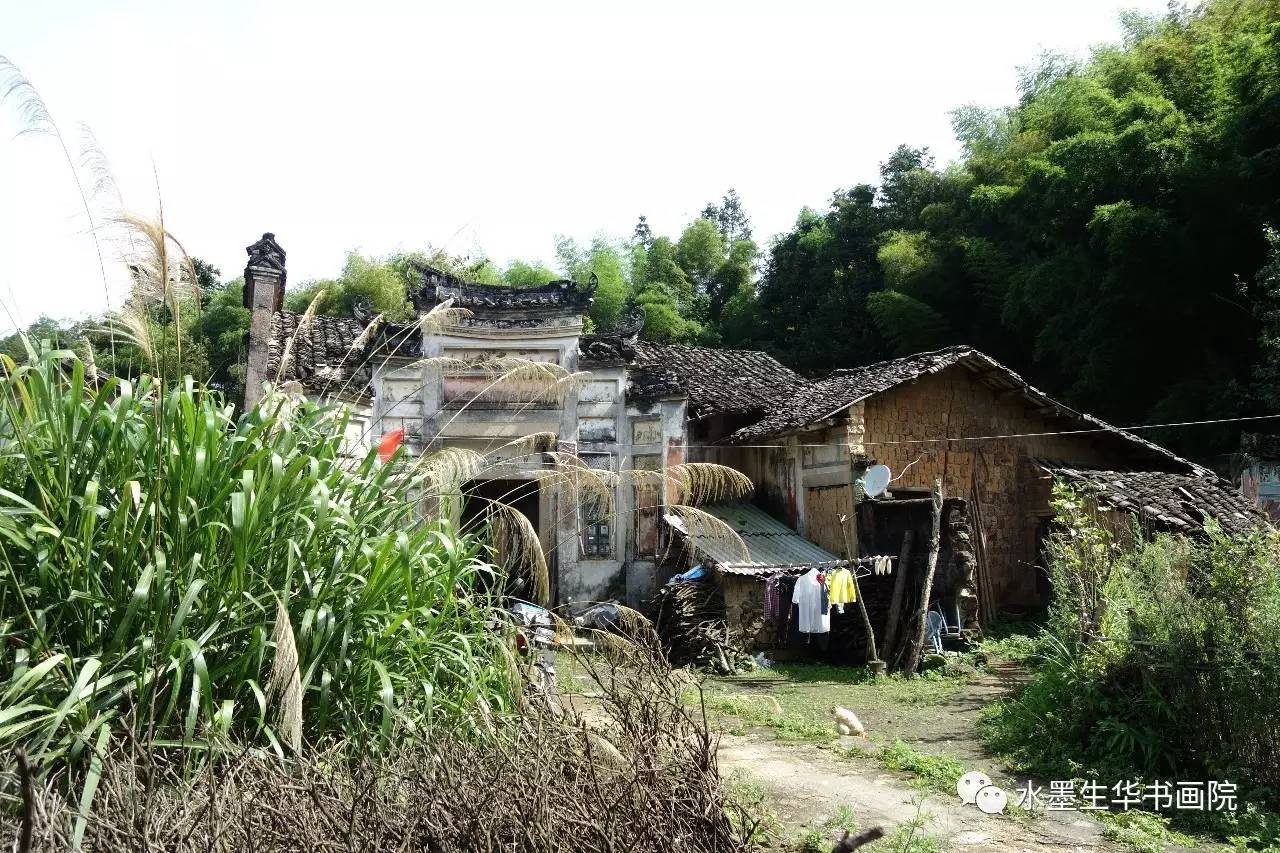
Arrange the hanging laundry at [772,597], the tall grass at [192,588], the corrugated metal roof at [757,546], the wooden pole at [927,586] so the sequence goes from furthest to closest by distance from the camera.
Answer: the corrugated metal roof at [757,546], the hanging laundry at [772,597], the wooden pole at [927,586], the tall grass at [192,588]

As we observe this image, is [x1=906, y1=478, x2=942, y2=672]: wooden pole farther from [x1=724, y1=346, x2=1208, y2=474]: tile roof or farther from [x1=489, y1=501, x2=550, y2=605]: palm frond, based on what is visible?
[x1=489, y1=501, x2=550, y2=605]: palm frond

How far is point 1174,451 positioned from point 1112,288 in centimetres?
317

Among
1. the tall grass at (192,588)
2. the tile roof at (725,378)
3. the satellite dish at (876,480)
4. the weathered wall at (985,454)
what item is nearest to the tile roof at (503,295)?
the tile roof at (725,378)

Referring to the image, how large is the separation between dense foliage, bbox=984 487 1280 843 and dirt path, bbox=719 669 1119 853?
1.89 feet

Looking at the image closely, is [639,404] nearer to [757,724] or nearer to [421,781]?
[757,724]

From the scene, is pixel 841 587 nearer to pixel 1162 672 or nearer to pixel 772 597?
pixel 772 597

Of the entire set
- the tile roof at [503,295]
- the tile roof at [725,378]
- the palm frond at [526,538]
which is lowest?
the palm frond at [526,538]

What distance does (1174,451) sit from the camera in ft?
54.7

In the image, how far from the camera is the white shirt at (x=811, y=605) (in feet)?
39.5

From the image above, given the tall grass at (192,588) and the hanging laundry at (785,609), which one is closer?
the tall grass at (192,588)

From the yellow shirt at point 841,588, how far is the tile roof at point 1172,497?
2.97m

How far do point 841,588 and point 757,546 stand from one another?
2.47 m

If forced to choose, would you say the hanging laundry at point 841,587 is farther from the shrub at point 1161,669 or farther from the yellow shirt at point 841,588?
the shrub at point 1161,669

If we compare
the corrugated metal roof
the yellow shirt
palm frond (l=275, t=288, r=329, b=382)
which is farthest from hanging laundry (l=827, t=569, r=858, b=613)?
palm frond (l=275, t=288, r=329, b=382)
